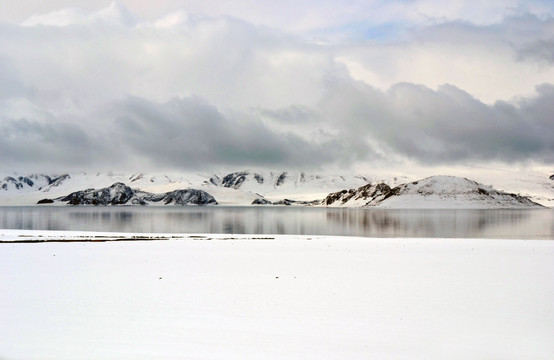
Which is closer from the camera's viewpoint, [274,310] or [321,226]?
[274,310]

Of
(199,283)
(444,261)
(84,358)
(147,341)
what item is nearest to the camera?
(84,358)

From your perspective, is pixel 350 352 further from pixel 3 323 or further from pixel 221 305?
pixel 3 323

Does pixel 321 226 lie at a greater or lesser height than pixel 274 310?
lesser

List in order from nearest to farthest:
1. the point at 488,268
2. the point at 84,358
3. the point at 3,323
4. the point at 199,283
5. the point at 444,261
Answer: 1. the point at 84,358
2. the point at 3,323
3. the point at 199,283
4. the point at 488,268
5. the point at 444,261

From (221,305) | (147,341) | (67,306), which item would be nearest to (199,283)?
(221,305)

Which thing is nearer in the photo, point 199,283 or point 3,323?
point 3,323

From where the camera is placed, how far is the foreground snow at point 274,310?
33.7ft

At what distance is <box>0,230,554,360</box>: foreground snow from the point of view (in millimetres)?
10281

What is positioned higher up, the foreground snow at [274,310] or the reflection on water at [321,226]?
the foreground snow at [274,310]

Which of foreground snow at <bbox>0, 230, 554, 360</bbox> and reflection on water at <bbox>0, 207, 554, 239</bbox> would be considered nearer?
foreground snow at <bbox>0, 230, 554, 360</bbox>

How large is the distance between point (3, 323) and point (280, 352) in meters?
7.09

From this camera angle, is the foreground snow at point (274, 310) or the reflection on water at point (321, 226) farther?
the reflection on water at point (321, 226)

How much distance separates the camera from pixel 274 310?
13195 mm

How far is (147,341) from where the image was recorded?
1060 cm
